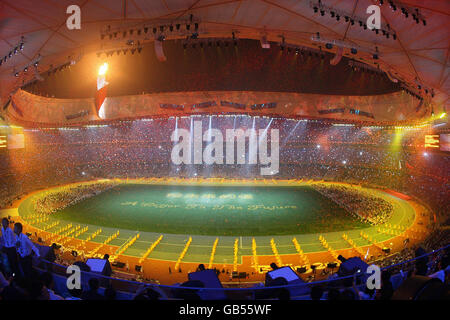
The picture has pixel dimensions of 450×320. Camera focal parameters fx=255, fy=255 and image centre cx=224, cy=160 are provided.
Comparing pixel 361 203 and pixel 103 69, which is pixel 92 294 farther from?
pixel 361 203

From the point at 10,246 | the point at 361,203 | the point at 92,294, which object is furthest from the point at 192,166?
the point at 92,294

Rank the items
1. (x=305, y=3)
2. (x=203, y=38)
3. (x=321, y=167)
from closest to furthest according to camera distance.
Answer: (x=305, y=3)
(x=203, y=38)
(x=321, y=167)

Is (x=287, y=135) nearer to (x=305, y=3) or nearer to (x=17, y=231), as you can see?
(x=305, y=3)

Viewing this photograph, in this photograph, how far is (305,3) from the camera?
1024cm

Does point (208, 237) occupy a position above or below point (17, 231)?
below

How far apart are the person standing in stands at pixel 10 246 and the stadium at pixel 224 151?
0.04 m

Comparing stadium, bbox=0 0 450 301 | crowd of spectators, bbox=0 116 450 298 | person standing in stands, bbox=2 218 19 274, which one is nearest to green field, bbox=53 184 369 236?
stadium, bbox=0 0 450 301

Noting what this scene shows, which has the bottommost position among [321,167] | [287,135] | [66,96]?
[321,167]

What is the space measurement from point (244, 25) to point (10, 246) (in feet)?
41.7

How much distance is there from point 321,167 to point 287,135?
318 inches

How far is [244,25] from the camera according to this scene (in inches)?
505

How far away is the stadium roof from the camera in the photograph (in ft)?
32.6
